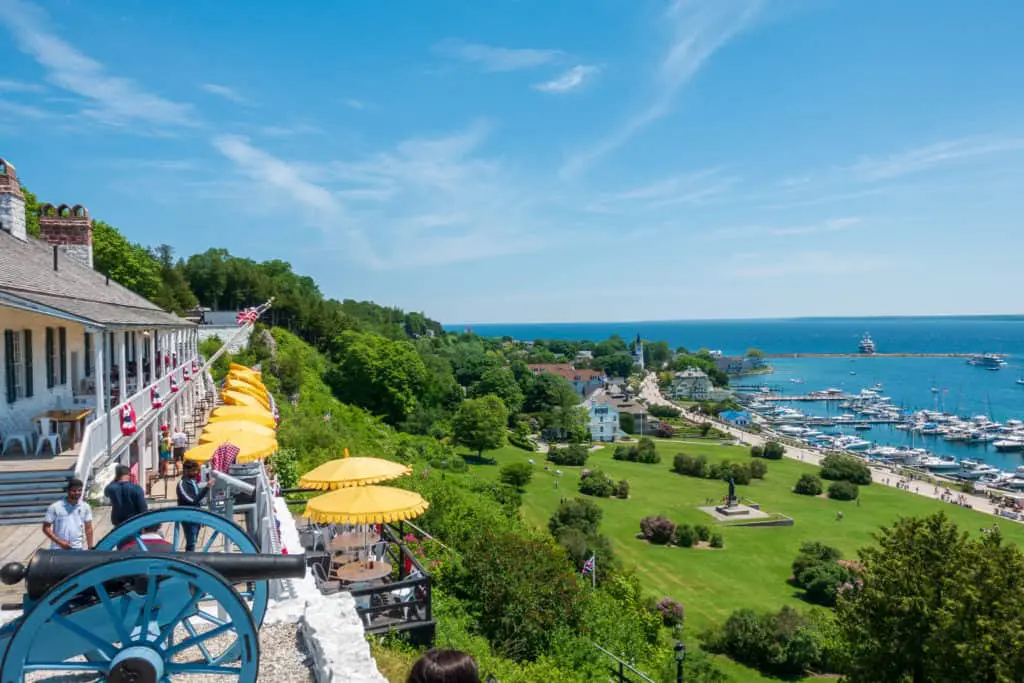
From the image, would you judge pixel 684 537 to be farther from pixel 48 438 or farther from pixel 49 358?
pixel 48 438

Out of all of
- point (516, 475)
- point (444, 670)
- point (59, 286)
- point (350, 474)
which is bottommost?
point (516, 475)

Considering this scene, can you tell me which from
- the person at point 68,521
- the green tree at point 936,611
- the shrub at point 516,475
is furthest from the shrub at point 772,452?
the person at point 68,521

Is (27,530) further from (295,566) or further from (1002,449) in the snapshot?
(1002,449)

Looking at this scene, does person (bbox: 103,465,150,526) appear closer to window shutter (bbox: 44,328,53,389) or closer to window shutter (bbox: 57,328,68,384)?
window shutter (bbox: 44,328,53,389)

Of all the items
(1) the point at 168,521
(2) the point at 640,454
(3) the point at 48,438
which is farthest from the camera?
(2) the point at 640,454

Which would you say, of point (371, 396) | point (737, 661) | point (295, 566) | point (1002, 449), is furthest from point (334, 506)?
point (1002, 449)

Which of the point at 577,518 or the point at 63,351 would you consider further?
the point at 577,518

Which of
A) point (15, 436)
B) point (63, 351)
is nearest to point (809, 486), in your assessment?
point (63, 351)

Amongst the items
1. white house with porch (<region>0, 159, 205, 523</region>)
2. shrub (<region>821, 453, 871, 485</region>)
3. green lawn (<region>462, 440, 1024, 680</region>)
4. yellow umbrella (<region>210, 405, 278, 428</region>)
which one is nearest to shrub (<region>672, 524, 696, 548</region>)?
green lawn (<region>462, 440, 1024, 680</region>)
